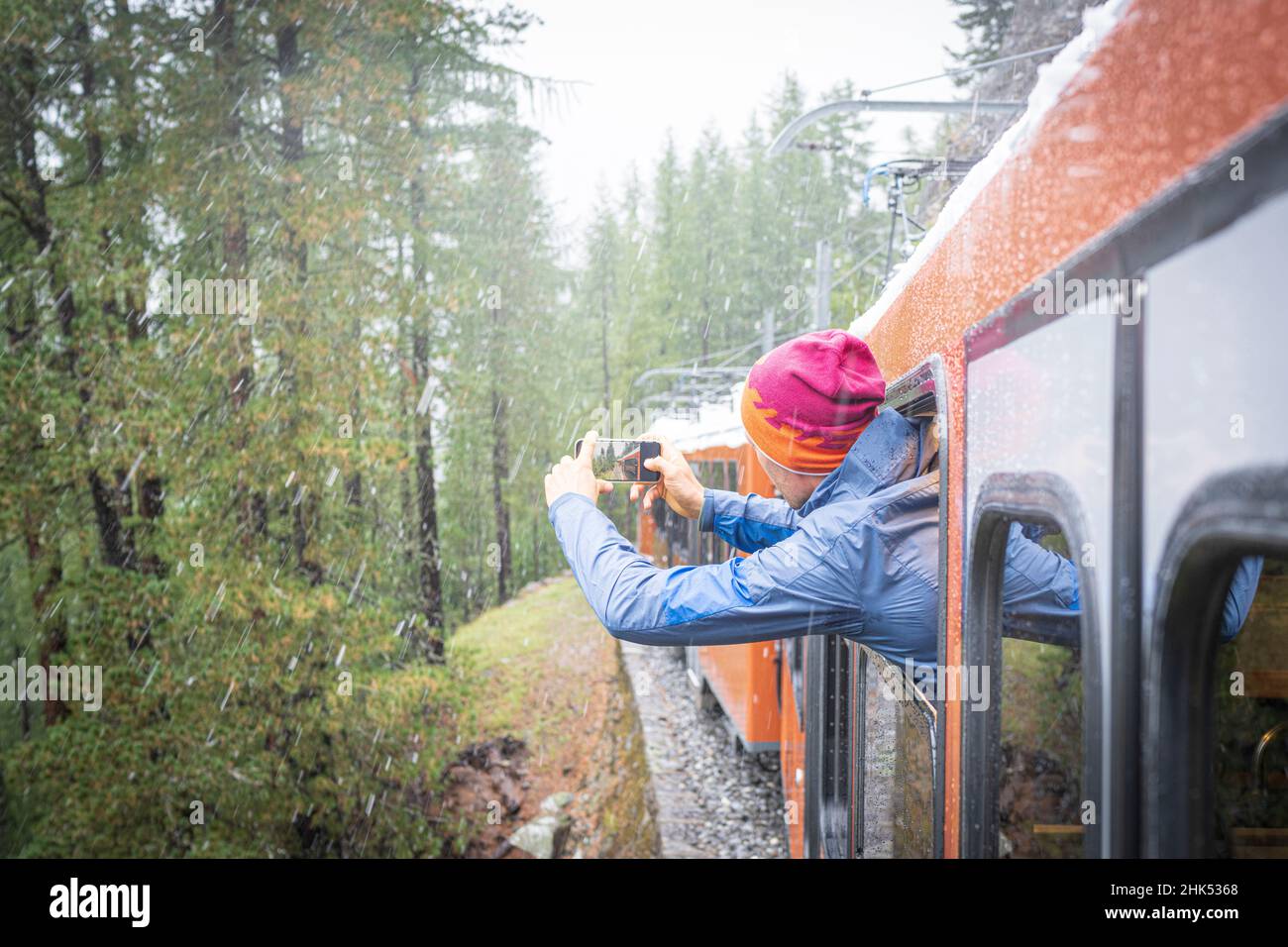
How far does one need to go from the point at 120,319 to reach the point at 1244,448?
10.2 metres

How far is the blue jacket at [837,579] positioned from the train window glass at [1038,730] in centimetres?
5

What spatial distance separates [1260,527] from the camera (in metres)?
0.77

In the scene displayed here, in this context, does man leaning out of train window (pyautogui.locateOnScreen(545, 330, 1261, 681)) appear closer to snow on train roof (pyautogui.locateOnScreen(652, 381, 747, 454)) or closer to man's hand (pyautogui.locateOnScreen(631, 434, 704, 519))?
man's hand (pyautogui.locateOnScreen(631, 434, 704, 519))

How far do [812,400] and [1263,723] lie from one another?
3.57 ft

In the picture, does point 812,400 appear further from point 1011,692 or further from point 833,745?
point 833,745

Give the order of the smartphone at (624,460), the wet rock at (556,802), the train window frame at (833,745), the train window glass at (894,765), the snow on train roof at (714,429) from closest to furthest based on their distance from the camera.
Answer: the train window glass at (894,765)
the smartphone at (624,460)
the train window frame at (833,745)
the snow on train roof at (714,429)
the wet rock at (556,802)

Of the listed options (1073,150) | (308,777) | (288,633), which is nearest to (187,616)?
(288,633)

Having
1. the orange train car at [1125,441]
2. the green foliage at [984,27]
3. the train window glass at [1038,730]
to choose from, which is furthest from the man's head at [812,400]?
the green foliage at [984,27]

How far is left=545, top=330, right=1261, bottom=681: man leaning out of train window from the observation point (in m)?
1.69

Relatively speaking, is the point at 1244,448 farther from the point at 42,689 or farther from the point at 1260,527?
the point at 42,689

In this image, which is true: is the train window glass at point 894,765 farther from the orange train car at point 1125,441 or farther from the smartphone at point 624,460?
the smartphone at point 624,460

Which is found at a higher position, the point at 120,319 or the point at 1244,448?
the point at 120,319

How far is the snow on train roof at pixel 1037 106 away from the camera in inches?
42.7
